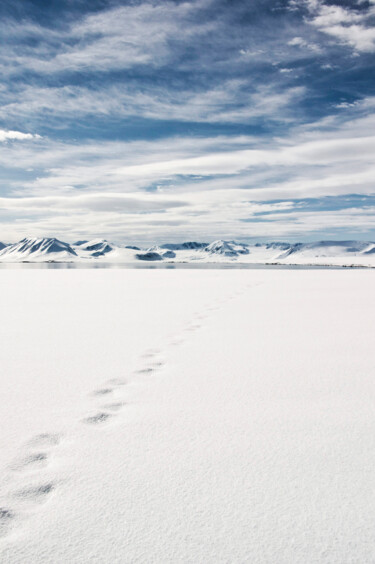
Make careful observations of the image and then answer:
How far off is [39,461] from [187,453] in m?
0.87

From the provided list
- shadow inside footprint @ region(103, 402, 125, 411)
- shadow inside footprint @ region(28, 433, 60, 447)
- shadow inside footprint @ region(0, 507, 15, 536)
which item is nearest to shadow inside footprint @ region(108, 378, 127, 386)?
shadow inside footprint @ region(103, 402, 125, 411)

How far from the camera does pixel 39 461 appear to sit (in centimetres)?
260

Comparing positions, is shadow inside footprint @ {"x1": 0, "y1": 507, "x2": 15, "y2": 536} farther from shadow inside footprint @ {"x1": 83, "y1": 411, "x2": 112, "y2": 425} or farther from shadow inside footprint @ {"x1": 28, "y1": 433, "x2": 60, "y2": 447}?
shadow inside footprint @ {"x1": 83, "y1": 411, "x2": 112, "y2": 425}

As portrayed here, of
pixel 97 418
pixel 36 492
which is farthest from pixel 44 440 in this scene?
pixel 36 492

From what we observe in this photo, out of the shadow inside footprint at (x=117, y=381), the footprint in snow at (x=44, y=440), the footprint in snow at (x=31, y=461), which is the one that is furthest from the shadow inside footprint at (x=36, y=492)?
the shadow inside footprint at (x=117, y=381)

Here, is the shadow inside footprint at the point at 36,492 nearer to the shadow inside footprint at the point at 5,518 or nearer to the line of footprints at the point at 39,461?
the line of footprints at the point at 39,461

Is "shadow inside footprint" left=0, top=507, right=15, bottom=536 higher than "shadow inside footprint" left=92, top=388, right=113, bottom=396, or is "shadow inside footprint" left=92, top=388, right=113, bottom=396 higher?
"shadow inside footprint" left=0, top=507, right=15, bottom=536

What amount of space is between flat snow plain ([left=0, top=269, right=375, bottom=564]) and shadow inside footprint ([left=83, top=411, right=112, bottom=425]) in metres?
0.02

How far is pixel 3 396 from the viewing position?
12.6ft

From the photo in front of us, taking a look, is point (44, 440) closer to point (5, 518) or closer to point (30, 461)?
point (30, 461)

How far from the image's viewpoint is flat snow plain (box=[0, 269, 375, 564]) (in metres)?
1.91

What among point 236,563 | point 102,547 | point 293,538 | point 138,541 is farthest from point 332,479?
point 102,547

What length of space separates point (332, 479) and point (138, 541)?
1.12 metres

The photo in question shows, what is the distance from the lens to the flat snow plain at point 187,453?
Result: 1905 millimetres
